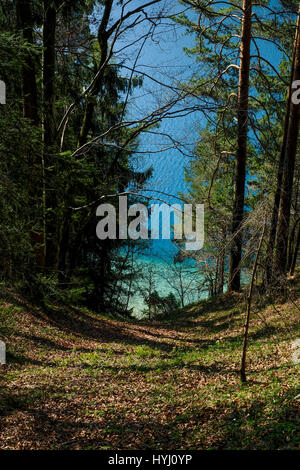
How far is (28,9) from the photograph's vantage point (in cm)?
970

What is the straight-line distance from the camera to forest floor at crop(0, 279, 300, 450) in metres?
4.97

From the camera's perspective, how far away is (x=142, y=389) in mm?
7004

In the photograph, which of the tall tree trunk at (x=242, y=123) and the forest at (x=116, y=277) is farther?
the tall tree trunk at (x=242, y=123)

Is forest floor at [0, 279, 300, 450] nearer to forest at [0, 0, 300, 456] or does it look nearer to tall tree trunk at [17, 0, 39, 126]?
forest at [0, 0, 300, 456]

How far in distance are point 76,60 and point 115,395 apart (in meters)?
11.3

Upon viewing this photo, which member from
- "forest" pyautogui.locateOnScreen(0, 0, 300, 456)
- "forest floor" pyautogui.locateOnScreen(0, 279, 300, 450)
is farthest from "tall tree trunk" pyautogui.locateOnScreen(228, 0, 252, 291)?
"forest floor" pyautogui.locateOnScreen(0, 279, 300, 450)

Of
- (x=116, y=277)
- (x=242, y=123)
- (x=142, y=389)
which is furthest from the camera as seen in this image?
(x=116, y=277)

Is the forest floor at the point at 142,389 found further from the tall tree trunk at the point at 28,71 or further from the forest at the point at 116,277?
the tall tree trunk at the point at 28,71

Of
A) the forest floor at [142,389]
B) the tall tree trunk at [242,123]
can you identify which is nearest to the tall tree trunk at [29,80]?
the forest floor at [142,389]

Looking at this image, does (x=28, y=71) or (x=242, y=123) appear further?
(x=242, y=123)

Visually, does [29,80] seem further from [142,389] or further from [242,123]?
[142,389]

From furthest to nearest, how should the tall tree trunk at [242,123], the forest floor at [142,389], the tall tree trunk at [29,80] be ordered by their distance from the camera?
the tall tree trunk at [242,123]
the tall tree trunk at [29,80]
the forest floor at [142,389]

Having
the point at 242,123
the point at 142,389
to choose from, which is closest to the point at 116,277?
the point at 242,123

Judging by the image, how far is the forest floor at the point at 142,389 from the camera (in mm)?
4973
